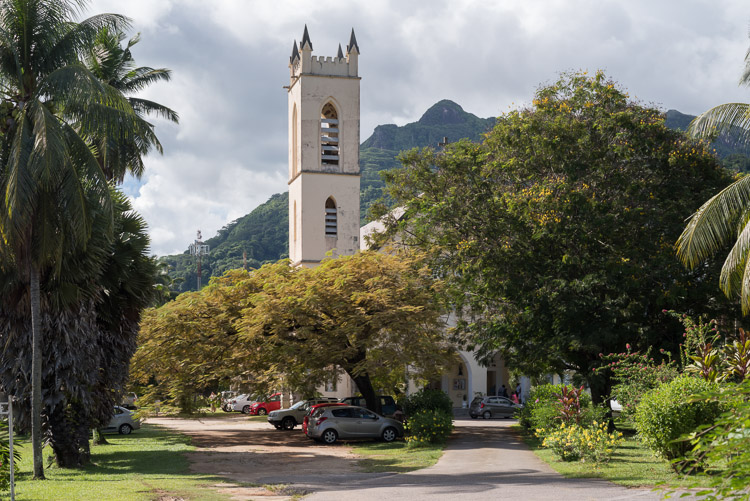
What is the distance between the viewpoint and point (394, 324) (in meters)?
25.2

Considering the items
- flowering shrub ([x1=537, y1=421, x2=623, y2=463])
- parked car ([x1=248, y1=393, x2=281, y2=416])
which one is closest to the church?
parked car ([x1=248, y1=393, x2=281, y2=416])

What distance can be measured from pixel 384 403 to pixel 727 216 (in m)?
19.8

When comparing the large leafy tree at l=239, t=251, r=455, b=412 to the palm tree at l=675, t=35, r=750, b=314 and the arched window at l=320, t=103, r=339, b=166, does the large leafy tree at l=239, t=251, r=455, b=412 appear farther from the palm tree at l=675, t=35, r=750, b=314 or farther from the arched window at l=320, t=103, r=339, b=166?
the arched window at l=320, t=103, r=339, b=166

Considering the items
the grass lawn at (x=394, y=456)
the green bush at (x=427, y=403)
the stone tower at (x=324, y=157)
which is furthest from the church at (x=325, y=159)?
the grass lawn at (x=394, y=456)

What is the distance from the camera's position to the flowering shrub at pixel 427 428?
23.7 metres

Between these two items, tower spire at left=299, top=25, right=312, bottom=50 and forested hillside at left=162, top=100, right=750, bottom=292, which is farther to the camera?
forested hillside at left=162, top=100, right=750, bottom=292

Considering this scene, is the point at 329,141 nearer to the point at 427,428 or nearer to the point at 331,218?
the point at 331,218

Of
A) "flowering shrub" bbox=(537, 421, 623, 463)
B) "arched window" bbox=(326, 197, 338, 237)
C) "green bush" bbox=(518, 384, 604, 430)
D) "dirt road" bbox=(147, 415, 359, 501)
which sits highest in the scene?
"arched window" bbox=(326, 197, 338, 237)

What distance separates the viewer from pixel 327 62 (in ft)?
146

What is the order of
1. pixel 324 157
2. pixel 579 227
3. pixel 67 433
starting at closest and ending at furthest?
pixel 67 433 → pixel 579 227 → pixel 324 157

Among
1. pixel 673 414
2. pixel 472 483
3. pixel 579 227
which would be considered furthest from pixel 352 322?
pixel 673 414

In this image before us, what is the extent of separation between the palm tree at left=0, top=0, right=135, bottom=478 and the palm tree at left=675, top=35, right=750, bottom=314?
12461 millimetres

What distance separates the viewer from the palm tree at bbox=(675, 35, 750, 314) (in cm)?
1582

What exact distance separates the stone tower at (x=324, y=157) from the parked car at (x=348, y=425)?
1632 cm
